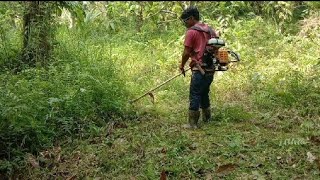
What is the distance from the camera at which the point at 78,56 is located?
24.2 feet

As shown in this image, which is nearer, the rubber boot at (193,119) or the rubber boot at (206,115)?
the rubber boot at (193,119)

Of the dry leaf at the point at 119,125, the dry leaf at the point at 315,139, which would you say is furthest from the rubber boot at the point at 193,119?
the dry leaf at the point at 315,139

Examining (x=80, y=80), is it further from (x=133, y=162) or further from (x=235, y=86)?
(x=235, y=86)

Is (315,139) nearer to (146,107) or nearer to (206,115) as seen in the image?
(206,115)

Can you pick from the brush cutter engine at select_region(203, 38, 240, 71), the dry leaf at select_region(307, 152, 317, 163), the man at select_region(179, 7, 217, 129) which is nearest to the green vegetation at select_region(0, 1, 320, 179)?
the dry leaf at select_region(307, 152, 317, 163)

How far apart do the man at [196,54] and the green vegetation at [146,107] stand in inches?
14.6

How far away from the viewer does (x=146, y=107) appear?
6.76 meters

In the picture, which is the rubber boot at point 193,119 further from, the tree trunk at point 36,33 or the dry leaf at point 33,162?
the tree trunk at point 36,33

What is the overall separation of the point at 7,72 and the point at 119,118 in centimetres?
183

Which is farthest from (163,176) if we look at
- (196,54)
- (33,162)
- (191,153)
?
(196,54)

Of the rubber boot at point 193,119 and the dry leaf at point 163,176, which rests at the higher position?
the rubber boot at point 193,119

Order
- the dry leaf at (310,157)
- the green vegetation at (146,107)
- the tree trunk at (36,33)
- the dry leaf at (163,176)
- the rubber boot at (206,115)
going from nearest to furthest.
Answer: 1. the dry leaf at (163,176)
2. the dry leaf at (310,157)
3. the green vegetation at (146,107)
4. the rubber boot at (206,115)
5. the tree trunk at (36,33)

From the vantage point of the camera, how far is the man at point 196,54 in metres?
5.80

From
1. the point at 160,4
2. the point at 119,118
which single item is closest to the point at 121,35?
the point at 160,4
